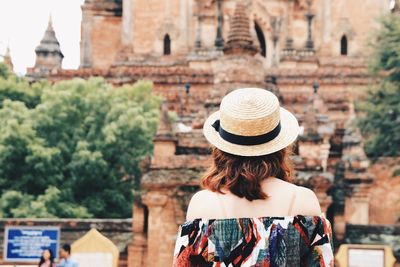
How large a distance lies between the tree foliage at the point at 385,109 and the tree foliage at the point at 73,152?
211 inches

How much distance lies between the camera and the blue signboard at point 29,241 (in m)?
14.5

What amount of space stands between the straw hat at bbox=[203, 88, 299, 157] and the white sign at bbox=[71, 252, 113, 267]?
11.1m

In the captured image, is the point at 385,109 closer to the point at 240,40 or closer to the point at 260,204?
the point at 240,40

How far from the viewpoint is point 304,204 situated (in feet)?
12.5

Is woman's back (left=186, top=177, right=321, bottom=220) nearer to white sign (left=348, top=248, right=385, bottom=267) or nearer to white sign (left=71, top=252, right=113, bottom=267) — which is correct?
white sign (left=71, top=252, right=113, bottom=267)

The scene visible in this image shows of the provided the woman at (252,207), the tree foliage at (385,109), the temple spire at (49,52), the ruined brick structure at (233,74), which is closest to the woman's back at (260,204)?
the woman at (252,207)

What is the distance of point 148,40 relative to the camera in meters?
35.9

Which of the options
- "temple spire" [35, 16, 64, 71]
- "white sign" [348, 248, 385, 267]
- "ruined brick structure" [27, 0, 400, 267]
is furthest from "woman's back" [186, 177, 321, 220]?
"temple spire" [35, 16, 64, 71]

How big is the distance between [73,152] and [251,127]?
18.9 m

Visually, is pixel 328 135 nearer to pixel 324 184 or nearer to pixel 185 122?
pixel 185 122

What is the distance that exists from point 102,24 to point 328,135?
703 inches

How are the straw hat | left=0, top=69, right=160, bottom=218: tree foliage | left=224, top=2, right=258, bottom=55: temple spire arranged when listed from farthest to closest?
left=0, top=69, right=160, bottom=218: tree foliage < left=224, top=2, right=258, bottom=55: temple spire < the straw hat

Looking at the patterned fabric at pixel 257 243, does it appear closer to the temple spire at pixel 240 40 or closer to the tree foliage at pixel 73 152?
the temple spire at pixel 240 40

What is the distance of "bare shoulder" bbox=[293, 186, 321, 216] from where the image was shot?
12.5 feet
